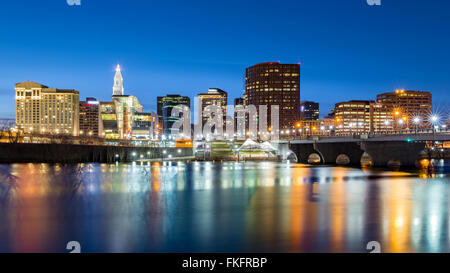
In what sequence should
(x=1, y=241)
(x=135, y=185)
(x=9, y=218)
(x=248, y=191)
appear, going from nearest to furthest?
(x=1, y=241) < (x=9, y=218) < (x=248, y=191) < (x=135, y=185)

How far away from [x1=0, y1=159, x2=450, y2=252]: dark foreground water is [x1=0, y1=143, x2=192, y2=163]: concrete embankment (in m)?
58.0

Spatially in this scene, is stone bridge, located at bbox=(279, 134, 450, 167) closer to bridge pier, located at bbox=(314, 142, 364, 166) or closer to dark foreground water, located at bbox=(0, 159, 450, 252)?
bridge pier, located at bbox=(314, 142, 364, 166)

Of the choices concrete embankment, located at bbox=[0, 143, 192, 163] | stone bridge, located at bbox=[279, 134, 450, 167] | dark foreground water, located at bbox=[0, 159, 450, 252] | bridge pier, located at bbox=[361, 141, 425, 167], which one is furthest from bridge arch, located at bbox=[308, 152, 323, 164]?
dark foreground water, located at bbox=[0, 159, 450, 252]

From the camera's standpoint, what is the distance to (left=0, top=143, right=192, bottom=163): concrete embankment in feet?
305

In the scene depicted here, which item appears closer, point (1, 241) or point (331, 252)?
point (331, 252)

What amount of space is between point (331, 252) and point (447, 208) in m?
17.2

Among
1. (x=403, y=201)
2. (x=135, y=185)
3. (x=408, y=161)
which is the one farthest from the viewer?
(x=408, y=161)

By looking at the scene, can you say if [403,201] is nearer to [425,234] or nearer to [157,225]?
[425,234]

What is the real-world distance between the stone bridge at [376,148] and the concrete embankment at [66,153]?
5176 centimetres

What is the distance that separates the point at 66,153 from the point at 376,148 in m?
77.3

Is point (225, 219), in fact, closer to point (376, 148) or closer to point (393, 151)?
point (376, 148)

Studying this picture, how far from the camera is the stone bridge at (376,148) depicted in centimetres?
6900

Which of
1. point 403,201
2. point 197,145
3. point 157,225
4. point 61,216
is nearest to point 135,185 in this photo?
point 61,216

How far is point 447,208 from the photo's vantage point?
29.7 m
